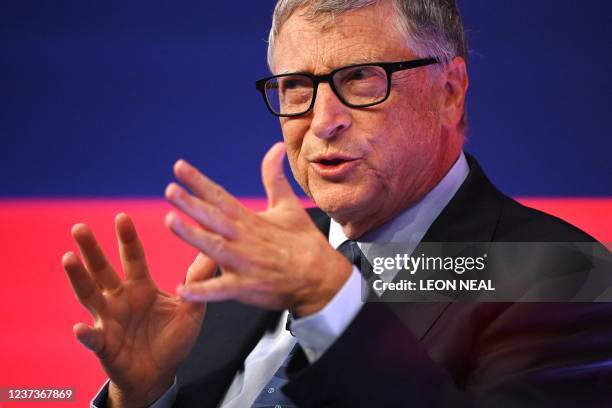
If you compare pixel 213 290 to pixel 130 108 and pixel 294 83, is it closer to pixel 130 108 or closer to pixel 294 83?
pixel 294 83

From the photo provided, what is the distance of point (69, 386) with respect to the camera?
1746mm

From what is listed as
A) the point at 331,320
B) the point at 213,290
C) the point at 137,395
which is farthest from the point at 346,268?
the point at 137,395

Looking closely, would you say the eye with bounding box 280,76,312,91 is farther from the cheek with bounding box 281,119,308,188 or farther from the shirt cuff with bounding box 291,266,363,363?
the shirt cuff with bounding box 291,266,363,363

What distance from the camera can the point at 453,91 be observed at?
1.48m

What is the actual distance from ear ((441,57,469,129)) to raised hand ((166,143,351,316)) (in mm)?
545

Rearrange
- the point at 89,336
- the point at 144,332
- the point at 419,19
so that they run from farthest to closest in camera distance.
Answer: the point at 419,19 < the point at 144,332 < the point at 89,336

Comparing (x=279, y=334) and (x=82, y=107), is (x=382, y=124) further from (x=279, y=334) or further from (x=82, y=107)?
(x=82, y=107)

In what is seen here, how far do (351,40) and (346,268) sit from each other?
50 cm

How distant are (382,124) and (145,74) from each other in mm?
811

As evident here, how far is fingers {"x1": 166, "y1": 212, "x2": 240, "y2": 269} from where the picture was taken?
2.97 ft

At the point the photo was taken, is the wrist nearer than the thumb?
No

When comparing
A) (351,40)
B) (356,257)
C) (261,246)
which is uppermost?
(351,40)

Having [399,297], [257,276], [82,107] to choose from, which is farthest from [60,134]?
[257,276]

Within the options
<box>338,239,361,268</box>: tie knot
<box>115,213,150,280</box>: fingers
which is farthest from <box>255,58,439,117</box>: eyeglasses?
<box>115,213,150,280</box>: fingers
